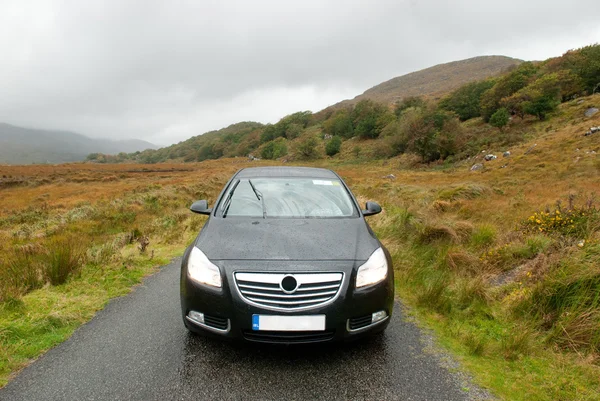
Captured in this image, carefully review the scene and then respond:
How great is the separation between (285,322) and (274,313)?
107 mm

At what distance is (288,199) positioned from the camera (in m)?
3.94


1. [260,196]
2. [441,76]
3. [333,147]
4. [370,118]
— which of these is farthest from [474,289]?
[441,76]

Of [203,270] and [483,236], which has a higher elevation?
[203,270]

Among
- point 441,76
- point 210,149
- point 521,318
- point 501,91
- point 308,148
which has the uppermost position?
point 441,76

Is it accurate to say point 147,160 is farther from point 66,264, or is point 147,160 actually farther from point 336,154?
point 66,264

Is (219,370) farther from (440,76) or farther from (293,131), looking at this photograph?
(440,76)

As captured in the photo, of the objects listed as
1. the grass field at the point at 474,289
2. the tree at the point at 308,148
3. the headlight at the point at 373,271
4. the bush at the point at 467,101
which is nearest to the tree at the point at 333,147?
the tree at the point at 308,148

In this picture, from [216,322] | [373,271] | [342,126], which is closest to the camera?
[216,322]

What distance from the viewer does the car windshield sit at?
3691 millimetres

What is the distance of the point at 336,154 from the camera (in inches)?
2692

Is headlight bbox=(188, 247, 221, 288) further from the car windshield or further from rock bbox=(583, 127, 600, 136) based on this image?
rock bbox=(583, 127, 600, 136)

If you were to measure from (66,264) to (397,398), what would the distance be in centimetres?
463

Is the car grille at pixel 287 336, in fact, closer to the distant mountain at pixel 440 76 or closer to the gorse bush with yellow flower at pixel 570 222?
the gorse bush with yellow flower at pixel 570 222

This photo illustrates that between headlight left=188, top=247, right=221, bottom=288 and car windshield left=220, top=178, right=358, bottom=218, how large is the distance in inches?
35.4
